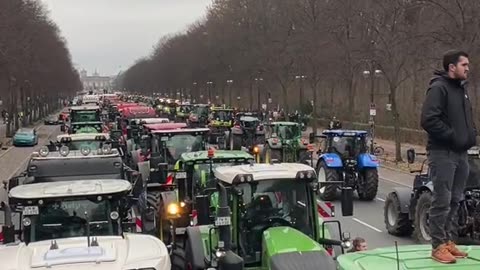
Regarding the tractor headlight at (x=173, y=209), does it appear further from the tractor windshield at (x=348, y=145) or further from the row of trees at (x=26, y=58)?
the row of trees at (x=26, y=58)

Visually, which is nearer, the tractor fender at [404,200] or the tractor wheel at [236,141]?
the tractor fender at [404,200]

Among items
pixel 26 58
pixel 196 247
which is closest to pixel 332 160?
pixel 196 247

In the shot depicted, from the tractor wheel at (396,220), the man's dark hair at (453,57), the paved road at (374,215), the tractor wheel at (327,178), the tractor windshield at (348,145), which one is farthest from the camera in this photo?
the tractor windshield at (348,145)

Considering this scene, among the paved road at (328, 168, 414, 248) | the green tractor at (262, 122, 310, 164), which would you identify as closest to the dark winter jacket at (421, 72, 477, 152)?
the paved road at (328, 168, 414, 248)

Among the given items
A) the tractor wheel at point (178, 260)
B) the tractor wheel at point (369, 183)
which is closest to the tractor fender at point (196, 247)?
the tractor wheel at point (178, 260)

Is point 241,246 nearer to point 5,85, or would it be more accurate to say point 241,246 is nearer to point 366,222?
point 366,222

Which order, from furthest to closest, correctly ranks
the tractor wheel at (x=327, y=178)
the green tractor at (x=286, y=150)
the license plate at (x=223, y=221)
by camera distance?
the green tractor at (x=286, y=150) < the tractor wheel at (x=327, y=178) < the license plate at (x=223, y=221)

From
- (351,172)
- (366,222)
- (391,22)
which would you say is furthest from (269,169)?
(391,22)

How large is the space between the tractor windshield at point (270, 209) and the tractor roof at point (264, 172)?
107 mm

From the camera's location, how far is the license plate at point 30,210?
839 centimetres

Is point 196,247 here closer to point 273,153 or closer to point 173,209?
point 173,209

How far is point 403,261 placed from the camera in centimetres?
491

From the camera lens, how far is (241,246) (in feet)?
30.2

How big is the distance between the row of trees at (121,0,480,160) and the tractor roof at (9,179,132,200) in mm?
20523
